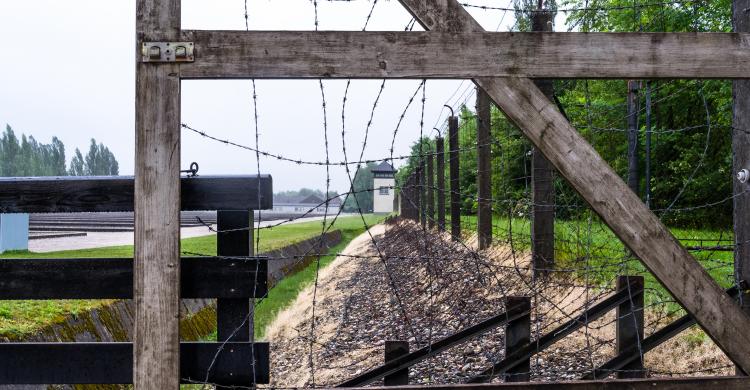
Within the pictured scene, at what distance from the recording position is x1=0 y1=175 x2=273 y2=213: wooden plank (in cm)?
312

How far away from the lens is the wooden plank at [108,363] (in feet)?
10.2

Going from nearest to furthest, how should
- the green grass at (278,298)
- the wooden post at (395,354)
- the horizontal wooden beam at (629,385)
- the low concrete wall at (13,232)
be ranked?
the horizontal wooden beam at (629,385), the wooden post at (395,354), the green grass at (278,298), the low concrete wall at (13,232)

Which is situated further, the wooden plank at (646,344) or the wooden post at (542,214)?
the wooden post at (542,214)

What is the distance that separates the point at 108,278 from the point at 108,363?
400mm

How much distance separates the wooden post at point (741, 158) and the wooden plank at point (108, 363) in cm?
252

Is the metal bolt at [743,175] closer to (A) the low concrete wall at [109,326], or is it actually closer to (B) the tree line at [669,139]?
(A) the low concrete wall at [109,326]

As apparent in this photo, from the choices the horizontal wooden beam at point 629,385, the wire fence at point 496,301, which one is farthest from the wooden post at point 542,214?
the horizontal wooden beam at point 629,385

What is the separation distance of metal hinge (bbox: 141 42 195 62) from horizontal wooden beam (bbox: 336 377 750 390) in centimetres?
164

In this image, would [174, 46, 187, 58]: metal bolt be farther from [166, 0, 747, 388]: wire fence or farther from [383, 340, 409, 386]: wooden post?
[383, 340, 409, 386]: wooden post

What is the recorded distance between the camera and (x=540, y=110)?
2.91 metres

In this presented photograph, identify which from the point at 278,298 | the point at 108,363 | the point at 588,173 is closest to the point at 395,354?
the point at 108,363

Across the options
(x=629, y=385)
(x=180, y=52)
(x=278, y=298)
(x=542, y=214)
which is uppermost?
(x=180, y=52)

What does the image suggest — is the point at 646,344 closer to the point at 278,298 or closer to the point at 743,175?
the point at 743,175

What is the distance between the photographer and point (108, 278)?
125 inches
